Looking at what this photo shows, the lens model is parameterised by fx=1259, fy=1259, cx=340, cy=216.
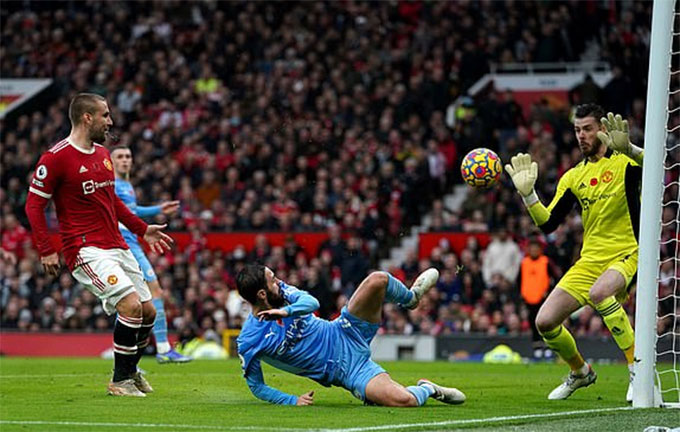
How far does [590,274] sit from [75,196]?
4649 millimetres

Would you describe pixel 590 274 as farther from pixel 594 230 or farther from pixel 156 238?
pixel 156 238

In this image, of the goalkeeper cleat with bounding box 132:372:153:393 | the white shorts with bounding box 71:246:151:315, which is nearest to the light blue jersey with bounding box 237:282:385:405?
the white shorts with bounding box 71:246:151:315

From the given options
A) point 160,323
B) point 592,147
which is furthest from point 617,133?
point 160,323

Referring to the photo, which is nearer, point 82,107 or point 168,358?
point 82,107

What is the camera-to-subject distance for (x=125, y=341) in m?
11.0

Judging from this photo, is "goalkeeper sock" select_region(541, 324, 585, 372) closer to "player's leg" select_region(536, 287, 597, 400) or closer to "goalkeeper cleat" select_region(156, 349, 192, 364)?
"player's leg" select_region(536, 287, 597, 400)

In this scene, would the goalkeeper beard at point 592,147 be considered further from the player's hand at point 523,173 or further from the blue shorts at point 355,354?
the blue shorts at point 355,354

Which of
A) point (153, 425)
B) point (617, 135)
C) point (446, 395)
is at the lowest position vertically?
point (446, 395)

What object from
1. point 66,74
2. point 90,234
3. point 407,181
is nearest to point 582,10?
point 407,181

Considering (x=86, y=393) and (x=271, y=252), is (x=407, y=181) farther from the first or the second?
(x=86, y=393)

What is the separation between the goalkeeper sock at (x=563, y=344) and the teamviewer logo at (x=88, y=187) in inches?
167

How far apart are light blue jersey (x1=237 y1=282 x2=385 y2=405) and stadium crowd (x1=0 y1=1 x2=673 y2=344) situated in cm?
1180

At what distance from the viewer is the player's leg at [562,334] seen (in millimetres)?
11281

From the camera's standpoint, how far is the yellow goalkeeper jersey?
11.3 meters
